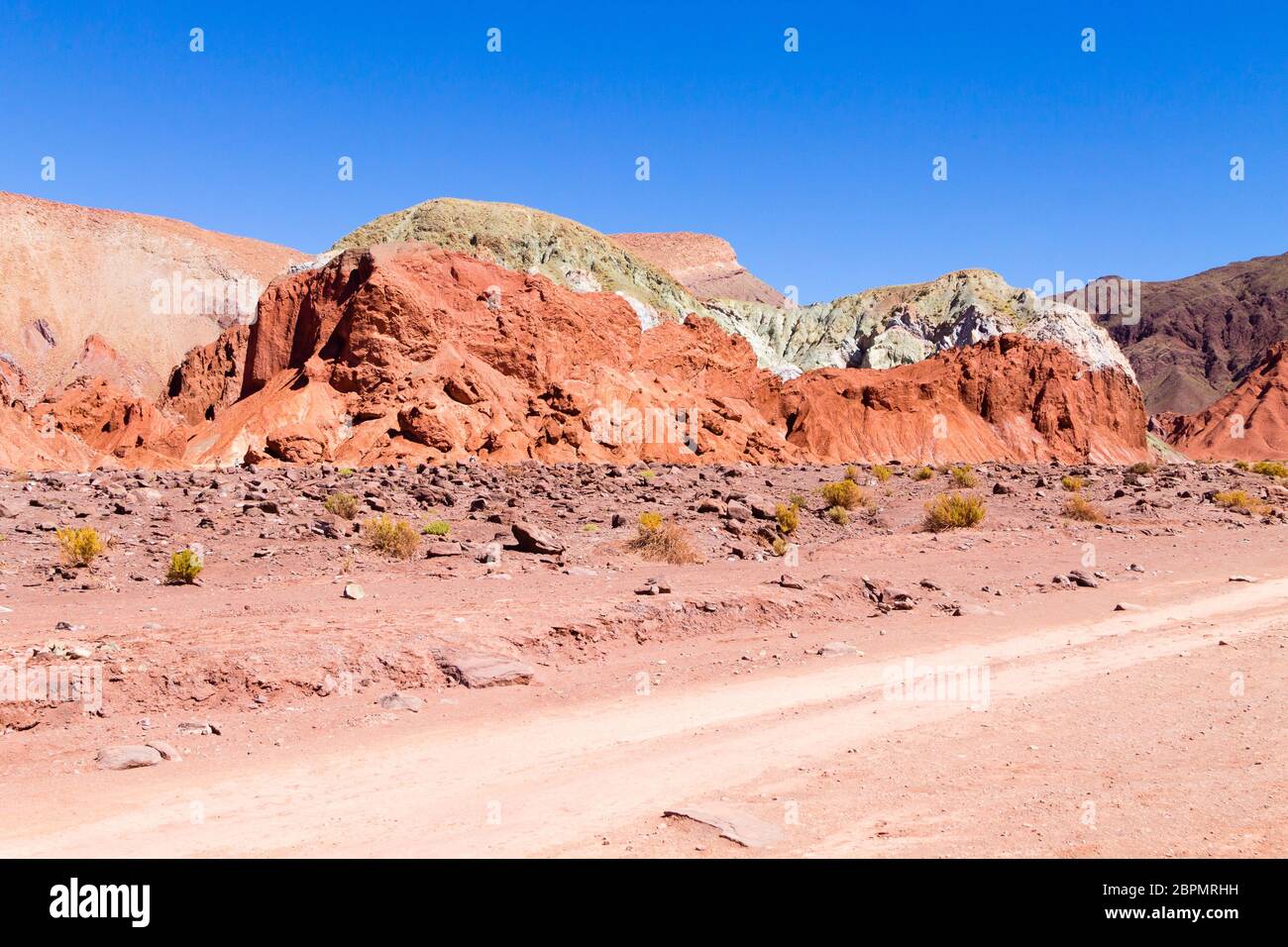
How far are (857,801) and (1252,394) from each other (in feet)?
392

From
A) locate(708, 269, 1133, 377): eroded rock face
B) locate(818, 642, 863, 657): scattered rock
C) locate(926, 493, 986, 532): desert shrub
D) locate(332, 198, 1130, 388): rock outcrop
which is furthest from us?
locate(708, 269, 1133, 377): eroded rock face

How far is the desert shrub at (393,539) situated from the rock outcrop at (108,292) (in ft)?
216

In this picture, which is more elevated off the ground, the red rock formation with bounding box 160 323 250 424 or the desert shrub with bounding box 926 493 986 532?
the red rock formation with bounding box 160 323 250 424

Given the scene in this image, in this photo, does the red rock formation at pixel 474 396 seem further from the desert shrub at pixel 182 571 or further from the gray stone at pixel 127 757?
the gray stone at pixel 127 757

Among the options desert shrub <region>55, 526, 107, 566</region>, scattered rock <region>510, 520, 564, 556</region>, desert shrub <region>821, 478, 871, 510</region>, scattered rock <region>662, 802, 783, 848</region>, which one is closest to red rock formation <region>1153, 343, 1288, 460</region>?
desert shrub <region>821, 478, 871, 510</region>

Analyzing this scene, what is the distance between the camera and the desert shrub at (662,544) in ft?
49.3

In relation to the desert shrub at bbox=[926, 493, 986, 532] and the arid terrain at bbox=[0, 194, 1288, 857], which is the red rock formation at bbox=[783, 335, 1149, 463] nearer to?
the arid terrain at bbox=[0, 194, 1288, 857]

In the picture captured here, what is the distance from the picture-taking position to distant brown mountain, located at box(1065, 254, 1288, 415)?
5610 inches

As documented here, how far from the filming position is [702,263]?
159125mm

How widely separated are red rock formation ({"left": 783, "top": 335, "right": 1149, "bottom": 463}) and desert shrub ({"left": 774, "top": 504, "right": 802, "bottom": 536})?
32442 millimetres

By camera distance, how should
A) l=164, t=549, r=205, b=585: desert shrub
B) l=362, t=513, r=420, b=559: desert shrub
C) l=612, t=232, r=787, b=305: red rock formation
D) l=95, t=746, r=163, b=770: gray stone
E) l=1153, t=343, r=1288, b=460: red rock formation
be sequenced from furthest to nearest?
l=612, t=232, r=787, b=305: red rock formation
l=1153, t=343, r=1288, b=460: red rock formation
l=362, t=513, r=420, b=559: desert shrub
l=164, t=549, r=205, b=585: desert shrub
l=95, t=746, r=163, b=770: gray stone
